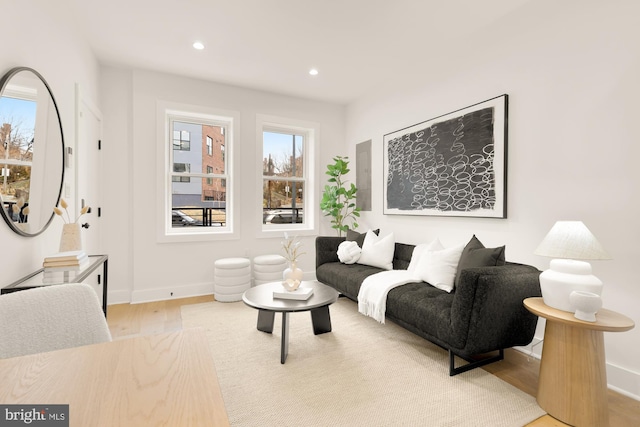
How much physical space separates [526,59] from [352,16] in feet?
4.92

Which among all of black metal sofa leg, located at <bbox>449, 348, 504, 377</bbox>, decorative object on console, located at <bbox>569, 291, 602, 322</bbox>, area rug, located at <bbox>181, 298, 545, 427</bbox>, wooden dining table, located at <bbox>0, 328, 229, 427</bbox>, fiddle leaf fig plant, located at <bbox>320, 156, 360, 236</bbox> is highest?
fiddle leaf fig plant, located at <bbox>320, 156, 360, 236</bbox>

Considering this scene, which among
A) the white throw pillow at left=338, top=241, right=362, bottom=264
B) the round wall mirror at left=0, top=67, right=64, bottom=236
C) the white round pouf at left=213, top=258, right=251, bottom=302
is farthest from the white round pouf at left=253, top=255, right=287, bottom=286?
the round wall mirror at left=0, top=67, right=64, bottom=236

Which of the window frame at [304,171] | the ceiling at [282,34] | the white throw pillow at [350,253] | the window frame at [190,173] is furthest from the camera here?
the window frame at [304,171]

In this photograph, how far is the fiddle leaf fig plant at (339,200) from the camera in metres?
4.60

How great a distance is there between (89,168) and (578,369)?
435 centimetres

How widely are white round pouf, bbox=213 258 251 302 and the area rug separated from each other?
0.90m

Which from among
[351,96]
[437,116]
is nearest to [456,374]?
[437,116]

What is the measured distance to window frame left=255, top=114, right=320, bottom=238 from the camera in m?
4.43

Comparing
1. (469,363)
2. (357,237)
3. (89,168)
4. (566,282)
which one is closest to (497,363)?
(469,363)

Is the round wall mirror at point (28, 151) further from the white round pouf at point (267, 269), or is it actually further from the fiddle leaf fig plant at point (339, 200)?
the fiddle leaf fig plant at point (339, 200)

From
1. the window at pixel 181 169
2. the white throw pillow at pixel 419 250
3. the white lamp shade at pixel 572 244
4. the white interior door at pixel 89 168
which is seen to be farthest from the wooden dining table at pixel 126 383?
the window at pixel 181 169

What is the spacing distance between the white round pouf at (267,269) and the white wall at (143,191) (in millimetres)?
511

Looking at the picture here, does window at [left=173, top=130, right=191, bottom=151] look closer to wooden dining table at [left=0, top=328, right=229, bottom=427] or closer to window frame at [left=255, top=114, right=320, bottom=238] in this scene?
window frame at [left=255, top=114, right=320, bottom=238]

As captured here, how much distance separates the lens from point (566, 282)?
1.77 meters
